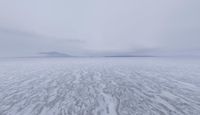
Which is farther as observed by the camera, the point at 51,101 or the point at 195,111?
the point at 51,101

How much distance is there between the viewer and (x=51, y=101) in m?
5.62

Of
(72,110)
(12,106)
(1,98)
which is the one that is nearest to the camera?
(72,110)

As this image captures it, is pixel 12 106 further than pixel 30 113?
Yes

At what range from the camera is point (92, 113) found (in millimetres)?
4512

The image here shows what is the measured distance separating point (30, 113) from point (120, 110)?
4.02 meters

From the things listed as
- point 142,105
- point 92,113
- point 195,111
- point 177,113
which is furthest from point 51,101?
point 195,111

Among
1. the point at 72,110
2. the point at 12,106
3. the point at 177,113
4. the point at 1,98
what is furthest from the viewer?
the point at 1,98

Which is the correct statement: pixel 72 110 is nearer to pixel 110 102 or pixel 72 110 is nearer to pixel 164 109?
pixel 110 102

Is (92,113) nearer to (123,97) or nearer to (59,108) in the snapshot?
(59,108)

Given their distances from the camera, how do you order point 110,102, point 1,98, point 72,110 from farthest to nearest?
1. point 1,98
2. point 110,102
3. point 72,110

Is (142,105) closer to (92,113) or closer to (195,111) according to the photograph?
(195,111)

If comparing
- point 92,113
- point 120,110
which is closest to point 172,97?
point 120,110

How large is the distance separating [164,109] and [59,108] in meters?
4.93

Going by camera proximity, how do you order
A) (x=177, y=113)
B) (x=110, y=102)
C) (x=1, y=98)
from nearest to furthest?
1. (x=177, y=113)
2. (x=110, y=102)
3. (x=1, y=98)
